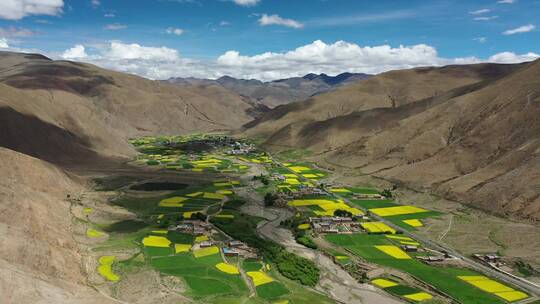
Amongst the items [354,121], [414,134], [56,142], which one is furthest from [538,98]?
[56,142]

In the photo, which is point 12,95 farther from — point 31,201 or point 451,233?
point 451,233

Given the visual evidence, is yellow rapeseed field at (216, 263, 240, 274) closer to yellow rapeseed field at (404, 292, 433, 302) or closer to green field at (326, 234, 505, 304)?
green field at (326, 234, 505, 304)

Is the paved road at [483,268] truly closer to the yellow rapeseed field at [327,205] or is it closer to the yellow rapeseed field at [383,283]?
the yellow rapeseed field at [327,205]

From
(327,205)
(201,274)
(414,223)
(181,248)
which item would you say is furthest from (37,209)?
(414,223)

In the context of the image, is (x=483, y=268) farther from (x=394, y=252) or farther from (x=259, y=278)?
(x=259, y=278)

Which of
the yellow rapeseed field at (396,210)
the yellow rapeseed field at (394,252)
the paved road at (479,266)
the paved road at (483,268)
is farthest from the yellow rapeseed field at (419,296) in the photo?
the yellow rapeseed field at (396,210)

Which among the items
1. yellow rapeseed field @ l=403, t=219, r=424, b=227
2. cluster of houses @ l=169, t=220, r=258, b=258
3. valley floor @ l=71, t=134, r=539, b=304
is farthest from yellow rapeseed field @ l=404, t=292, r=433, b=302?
yellow rapeseed field @ l=403, t=219, r=424, b=227
